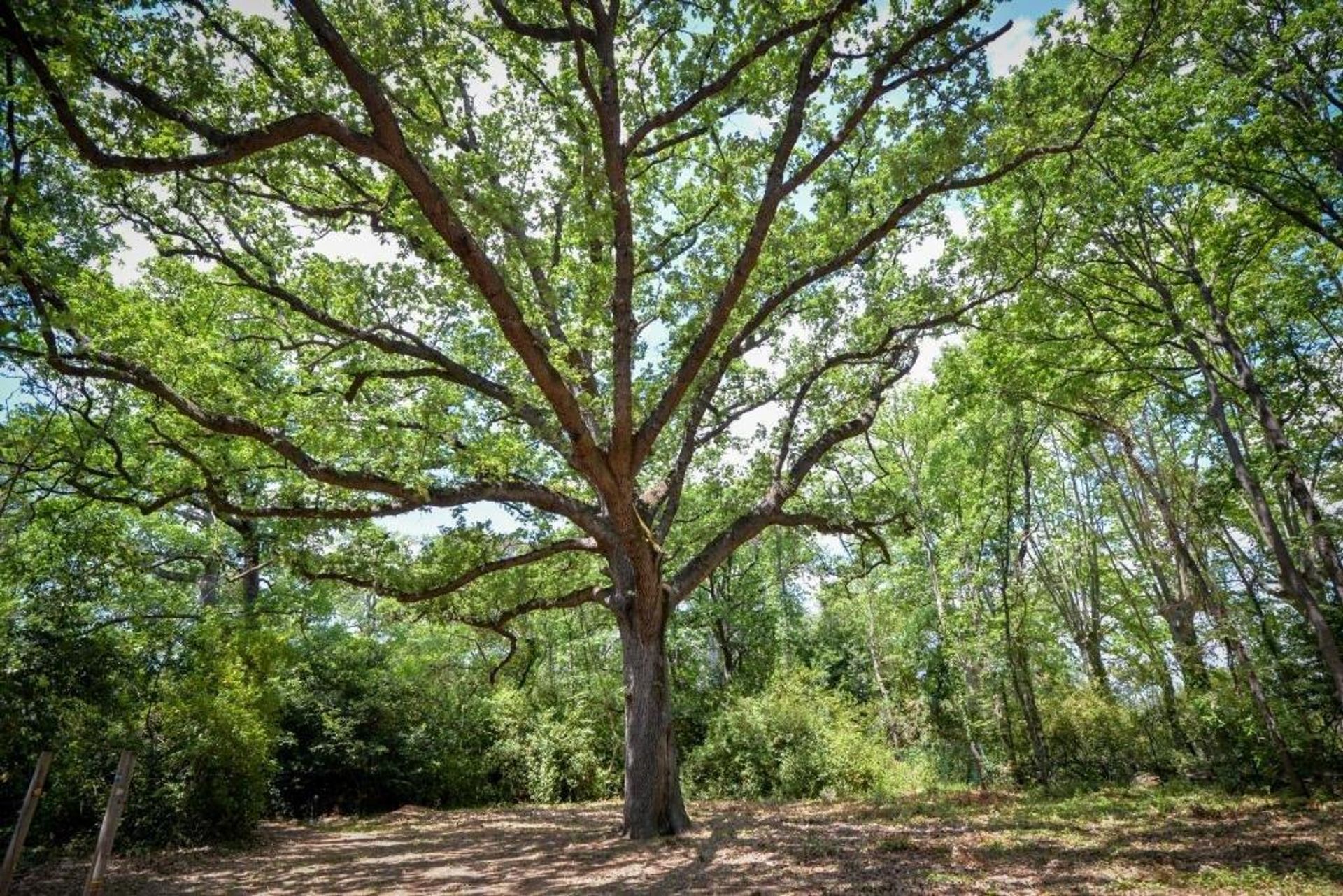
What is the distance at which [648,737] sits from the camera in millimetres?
7938

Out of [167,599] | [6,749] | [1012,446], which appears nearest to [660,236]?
[1012,446]

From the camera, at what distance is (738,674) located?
19.1m

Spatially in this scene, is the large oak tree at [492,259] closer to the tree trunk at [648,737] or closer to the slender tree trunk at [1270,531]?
the tree trunk at [648,737]

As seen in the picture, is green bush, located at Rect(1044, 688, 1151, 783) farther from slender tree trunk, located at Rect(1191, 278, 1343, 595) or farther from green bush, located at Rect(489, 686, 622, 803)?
green bush, located at Rect(489, 686, 622, 803)

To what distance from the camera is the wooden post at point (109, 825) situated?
4.86 meters

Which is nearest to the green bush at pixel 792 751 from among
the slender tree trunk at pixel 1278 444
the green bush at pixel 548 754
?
the green bush at pixel 548 754

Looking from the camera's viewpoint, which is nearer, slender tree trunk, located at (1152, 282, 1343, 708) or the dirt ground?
the dirt ground

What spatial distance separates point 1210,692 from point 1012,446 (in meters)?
4.78

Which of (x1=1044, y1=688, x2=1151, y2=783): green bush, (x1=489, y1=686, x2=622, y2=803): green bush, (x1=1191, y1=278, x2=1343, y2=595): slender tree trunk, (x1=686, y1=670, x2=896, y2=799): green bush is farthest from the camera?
(x1=489, y1=686, x2=622, y2=803): green bush

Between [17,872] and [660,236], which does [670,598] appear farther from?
[17,872]

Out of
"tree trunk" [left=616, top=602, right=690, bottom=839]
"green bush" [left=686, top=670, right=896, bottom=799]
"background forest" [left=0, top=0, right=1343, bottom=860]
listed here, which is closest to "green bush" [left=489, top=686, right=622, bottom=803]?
"background forest" [left=0, top=0, right=1343, bottom=860]

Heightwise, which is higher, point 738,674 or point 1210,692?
point 738,674

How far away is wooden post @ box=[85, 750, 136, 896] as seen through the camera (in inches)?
191

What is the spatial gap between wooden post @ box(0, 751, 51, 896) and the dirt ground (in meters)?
1.70
